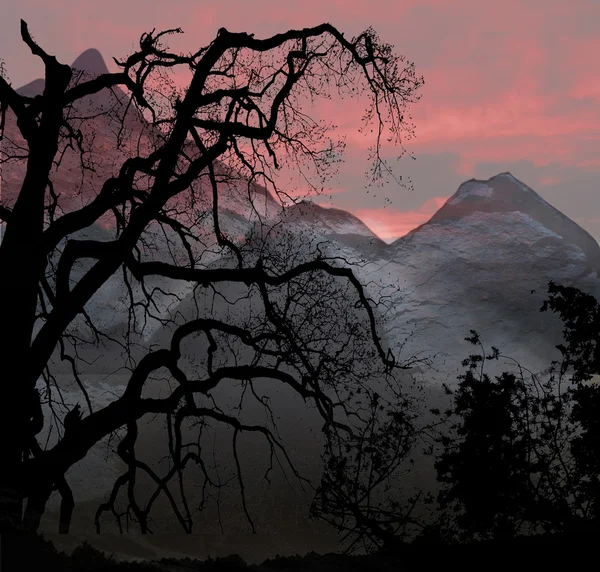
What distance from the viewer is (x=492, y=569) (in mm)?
6762

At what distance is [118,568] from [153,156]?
463 centimetres

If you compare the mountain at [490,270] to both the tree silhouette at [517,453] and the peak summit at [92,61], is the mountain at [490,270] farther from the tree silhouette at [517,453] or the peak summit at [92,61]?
the tree silhouette at [517,453]

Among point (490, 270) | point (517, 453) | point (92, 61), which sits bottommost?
point (517, 453)

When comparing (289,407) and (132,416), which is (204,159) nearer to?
(132,416)

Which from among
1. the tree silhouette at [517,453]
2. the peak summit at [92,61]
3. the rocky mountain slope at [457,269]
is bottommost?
the tree silhouette at [517,453]

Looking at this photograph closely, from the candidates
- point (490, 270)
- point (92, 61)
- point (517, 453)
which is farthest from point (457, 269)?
point (517, 453)

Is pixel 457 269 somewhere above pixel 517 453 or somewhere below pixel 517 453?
above

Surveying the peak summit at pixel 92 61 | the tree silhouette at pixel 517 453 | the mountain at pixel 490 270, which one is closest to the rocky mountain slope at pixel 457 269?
the mountain at pixel 490 270

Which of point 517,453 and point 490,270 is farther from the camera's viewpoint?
point 490,270

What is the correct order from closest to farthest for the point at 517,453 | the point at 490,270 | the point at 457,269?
the point at 517,453, the point at 490,270, the point at 457,269

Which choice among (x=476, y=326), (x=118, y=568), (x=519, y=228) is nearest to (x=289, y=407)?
(x=476, y=326)

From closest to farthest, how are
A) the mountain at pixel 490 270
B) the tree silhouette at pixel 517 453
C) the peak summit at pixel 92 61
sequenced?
the tree silhouette at pixel 517 453 < the mountain at pixel 490 270 < the peak summit at pixel 92 61

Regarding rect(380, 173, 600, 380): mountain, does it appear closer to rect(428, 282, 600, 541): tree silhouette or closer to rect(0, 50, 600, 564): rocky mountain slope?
rect(0, 50, 600, 564): rocky mountain slope

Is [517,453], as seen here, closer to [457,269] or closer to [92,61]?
[457,269]
